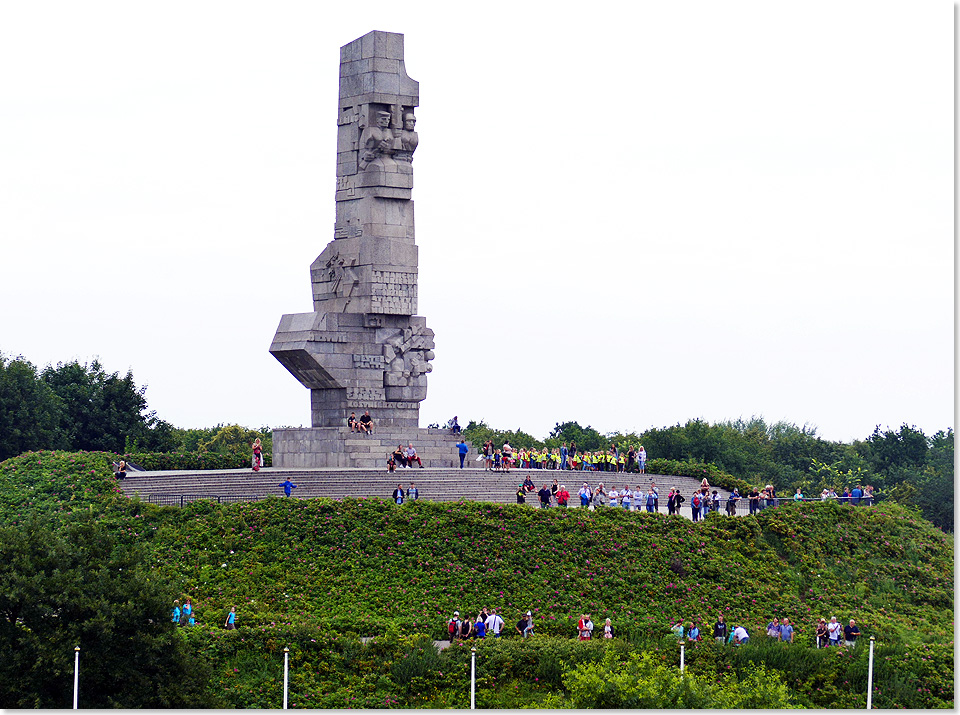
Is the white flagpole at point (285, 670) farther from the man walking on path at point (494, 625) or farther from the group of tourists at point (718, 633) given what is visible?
the group of tourists at point (718, 633)

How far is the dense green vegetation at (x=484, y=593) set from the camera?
28219 mm

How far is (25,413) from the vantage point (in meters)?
59.7

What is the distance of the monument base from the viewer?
45250 millimetres

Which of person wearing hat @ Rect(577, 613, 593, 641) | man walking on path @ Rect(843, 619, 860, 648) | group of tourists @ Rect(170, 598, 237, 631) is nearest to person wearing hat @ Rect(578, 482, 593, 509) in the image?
person wearing hat @ Rect(577, 613, 593, 641)

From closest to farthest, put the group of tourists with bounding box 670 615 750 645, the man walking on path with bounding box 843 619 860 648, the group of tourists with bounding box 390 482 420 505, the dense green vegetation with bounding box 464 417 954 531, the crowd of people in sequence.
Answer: the group of tourists with bounding box 670 615 750 645 → the man walking on path with bounding box 843 619 860 648 → the group of tourists with bounding box 390 482 420 505 → the crowd of people → the dense green vegetation with bounding box 464 417 954 531

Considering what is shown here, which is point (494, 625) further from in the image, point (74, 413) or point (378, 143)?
point (74, 413)

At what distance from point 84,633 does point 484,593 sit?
10267mm

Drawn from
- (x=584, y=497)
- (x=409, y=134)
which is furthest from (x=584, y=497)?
(x=409, y=134)

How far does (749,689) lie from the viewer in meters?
27.0

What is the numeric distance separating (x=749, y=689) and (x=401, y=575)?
35.8 feet

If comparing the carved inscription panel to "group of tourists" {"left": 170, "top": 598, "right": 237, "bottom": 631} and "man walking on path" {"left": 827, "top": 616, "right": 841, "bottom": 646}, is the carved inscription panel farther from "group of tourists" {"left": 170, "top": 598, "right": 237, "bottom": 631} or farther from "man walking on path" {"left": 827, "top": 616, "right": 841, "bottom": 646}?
"man walking on path" {"left": 827, "top": 616, "right": 841, "bottom": 646}

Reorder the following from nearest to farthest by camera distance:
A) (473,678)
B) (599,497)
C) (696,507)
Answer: (473,678)
(696,507)
(599,497)

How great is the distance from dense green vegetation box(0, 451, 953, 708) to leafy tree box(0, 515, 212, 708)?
51mm

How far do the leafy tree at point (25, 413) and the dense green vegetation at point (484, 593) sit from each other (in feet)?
46.6
